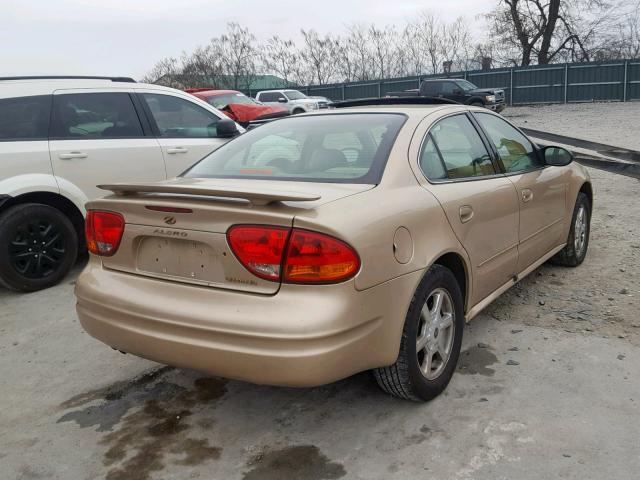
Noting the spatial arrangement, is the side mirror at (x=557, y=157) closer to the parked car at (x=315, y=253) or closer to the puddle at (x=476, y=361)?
the parked car at (x=315, y=253)

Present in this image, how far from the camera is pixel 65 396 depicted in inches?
131

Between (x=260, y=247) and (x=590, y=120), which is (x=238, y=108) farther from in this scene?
(x=590, y=120)

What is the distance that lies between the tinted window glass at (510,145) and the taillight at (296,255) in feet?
6.45

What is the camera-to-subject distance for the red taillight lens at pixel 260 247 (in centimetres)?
242

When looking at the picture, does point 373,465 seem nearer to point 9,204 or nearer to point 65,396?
point 65,396

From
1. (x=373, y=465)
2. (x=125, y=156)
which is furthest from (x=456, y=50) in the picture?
(x=373, y=465)

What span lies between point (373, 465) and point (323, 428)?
0.39m

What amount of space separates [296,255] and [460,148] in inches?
64.0

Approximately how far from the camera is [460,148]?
3566 millimetres

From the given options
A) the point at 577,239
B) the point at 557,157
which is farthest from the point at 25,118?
the point at 577,239

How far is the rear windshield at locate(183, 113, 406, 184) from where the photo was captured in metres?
3.02

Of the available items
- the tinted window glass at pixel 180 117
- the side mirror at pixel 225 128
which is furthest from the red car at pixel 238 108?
Answer: the side mirror at pixel 225 128

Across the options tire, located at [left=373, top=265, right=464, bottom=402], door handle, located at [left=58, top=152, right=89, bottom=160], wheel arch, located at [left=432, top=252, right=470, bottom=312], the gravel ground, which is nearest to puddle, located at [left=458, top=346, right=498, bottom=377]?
tire, located at [left=373, top=265, right=464, bottom=402]

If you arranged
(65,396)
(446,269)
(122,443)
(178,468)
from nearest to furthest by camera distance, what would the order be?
(178,468), (122,443), (446,269), (65,396)
